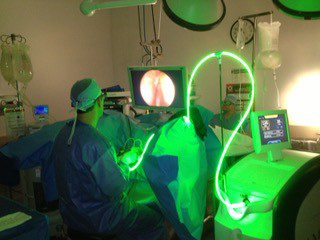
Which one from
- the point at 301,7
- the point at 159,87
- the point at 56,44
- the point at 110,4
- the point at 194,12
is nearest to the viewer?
Result: the point at 301,7

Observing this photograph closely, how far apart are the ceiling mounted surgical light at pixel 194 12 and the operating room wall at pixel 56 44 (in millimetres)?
3239

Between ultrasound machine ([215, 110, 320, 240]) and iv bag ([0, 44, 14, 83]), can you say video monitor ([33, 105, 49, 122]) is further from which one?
ultrasound machine ([215, 110, 320, 240])

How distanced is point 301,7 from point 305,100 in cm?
281

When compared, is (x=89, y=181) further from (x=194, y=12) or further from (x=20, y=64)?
(x=20, y=64)

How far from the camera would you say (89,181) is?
151 centimetres

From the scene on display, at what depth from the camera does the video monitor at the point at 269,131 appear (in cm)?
150

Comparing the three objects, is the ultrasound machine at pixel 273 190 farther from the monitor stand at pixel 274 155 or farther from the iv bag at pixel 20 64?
the iv bag at pixel 20 64

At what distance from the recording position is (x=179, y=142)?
Answer: 4.25ft

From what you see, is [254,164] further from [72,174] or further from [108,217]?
[72,174]

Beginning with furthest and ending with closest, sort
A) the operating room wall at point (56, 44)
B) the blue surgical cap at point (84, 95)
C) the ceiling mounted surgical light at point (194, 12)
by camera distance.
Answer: the operating room wall at point (56, 44), the blue surgical cap at point (84, 95), the ceiling mounted surgical light at point (194, 12)

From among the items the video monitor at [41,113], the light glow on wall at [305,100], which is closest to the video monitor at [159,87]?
the video monitor at [41,113]

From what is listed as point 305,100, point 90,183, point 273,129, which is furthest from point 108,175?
point 305,100

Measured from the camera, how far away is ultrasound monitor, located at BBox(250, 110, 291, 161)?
4.93ft

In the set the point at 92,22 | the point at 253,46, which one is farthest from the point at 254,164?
the point at 92,22
